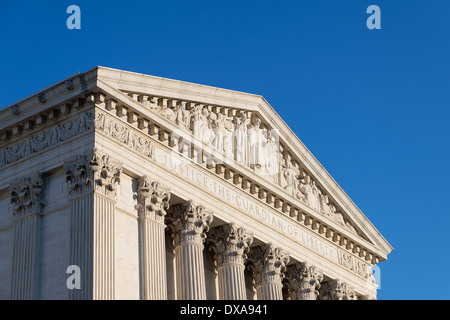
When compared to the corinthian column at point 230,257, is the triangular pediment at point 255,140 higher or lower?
higher

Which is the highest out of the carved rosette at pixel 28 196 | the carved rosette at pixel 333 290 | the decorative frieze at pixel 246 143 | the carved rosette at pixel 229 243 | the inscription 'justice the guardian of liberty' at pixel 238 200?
the decorative frieze at pixel 246 143

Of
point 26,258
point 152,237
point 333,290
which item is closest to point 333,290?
point 333,290

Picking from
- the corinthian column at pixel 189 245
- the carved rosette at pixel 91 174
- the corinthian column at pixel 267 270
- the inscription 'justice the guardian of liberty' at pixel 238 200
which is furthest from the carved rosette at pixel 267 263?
the carved rosette at pixel 91 174

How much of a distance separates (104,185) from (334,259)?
1635 cm

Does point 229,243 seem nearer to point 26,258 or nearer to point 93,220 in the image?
point 93,220

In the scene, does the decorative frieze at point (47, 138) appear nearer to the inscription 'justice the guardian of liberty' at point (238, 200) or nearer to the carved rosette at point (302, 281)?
the inscription 'justice the guardian of liberty' at point (238, 200)

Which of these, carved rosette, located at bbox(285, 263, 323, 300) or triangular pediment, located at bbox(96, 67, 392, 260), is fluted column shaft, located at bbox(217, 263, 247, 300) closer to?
triangular pediment, located at bbox(96, 67, 392, 260)

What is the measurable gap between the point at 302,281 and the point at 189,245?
8.52 meters

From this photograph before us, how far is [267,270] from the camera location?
39.2 metres

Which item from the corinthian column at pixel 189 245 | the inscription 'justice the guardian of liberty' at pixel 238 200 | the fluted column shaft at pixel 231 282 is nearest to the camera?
the corinthian column at pixel 189 245

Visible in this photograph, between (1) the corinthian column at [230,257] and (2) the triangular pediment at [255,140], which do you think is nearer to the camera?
(2) the triangular pediment at [255,140]

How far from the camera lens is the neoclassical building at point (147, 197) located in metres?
31.2

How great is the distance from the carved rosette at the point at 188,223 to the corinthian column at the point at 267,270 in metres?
4.60

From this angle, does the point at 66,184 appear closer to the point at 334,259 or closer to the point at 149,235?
the point at 149,235
